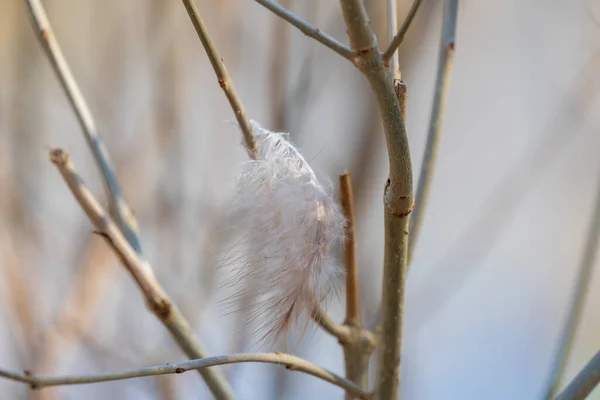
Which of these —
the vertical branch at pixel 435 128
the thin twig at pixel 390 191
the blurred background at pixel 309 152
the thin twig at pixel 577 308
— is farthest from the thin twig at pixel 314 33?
the blurred background at pixel 309 152

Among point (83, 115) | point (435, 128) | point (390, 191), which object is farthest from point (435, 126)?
point (83, 115)

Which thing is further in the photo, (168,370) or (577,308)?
(577,308)

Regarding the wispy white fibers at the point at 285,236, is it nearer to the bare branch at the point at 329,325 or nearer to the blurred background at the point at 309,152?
the bare branch at the point at 329,325

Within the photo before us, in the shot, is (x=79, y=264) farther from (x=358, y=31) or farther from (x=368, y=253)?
(x=358, y=31)

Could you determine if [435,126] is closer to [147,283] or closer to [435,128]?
[435,128]

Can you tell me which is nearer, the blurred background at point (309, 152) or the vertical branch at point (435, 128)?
the vertical branch at point (435, 128)

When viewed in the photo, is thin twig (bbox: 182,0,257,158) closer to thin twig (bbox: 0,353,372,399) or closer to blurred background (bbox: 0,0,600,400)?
thin twig (bbox: 0,353,372,399)
